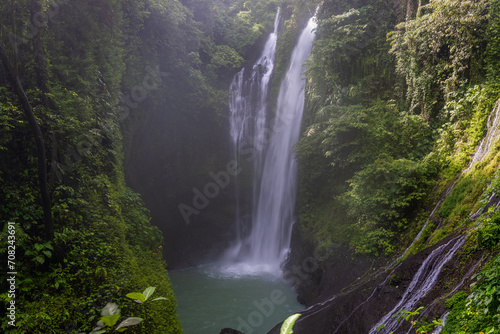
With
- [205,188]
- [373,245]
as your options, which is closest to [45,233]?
[373,245]

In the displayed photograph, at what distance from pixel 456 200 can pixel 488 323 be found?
3.28 meters

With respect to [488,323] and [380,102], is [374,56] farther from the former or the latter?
[488,323]

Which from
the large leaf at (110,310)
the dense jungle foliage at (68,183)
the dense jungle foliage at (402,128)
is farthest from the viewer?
the dense jungle foliage at (402,128)

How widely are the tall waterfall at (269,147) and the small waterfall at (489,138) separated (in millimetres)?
6201

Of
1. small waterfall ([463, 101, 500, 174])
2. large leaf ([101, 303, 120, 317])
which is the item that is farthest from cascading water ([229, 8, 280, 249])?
large leaf ([101, 303, 120, 317])

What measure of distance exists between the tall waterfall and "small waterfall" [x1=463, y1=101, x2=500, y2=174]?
6.20 meters

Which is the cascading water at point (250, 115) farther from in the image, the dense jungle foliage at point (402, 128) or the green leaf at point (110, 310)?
the green leaf at point (110, 310)

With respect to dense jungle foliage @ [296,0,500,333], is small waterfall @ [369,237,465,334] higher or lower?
lower

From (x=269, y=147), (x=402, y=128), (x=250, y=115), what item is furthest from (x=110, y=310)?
(x=250, y=115)

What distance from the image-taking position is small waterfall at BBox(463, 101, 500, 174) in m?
5.09

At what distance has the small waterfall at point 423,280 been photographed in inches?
155

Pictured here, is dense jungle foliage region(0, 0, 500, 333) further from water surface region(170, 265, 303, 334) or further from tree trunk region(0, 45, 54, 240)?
water surface region(170, 265, 303, 334)

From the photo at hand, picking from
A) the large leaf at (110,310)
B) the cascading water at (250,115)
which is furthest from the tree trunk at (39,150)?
the cascading water at (250,115)

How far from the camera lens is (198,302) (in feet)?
30.9
